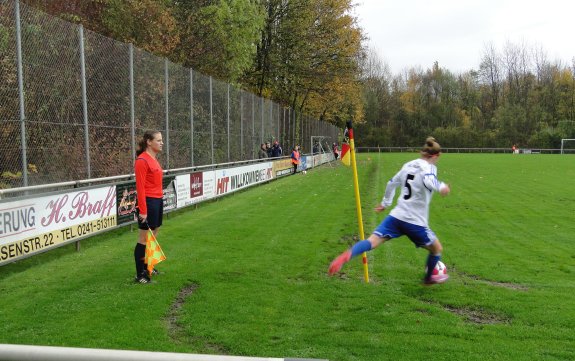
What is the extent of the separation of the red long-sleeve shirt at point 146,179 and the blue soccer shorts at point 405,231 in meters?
2.82

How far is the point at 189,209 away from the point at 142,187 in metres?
8.32

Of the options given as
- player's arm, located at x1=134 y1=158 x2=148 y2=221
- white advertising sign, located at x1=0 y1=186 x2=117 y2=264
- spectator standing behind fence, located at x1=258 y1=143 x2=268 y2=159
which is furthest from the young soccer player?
spectator standing behind fence, located at x1=258 y1=143 x2=268 y2=159

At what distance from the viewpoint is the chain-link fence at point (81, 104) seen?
827cm

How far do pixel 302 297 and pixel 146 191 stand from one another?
2.35 m

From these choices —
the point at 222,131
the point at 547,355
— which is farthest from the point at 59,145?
the point at 222,131

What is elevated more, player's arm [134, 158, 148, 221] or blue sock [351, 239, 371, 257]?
player's arm [134, 158, 148, 221]

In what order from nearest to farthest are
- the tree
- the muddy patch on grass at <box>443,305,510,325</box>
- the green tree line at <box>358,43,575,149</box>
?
1. the muddy patch on grass at <box>443,305,510,325</box>
2. the tree
3. the green tree line at <box>358,43,575,149</box>

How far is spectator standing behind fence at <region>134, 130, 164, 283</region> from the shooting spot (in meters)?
6.23

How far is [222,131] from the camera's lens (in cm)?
1936

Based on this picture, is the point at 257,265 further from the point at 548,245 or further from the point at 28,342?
the point at 548,245

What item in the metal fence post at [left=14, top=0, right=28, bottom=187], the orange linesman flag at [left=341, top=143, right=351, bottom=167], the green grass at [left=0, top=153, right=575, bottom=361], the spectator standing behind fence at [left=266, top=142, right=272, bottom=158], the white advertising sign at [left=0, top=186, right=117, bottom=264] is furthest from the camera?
the spectator standing behind fence at [left=266, top=142, right=272, bottom=158]

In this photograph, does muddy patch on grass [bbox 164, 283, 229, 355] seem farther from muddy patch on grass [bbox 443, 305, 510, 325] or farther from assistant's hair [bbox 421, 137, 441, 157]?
assistant's hair [bbox 421, 137, 441, 157]

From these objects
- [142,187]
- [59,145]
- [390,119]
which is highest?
[390,119]

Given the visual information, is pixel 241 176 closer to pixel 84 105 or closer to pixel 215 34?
pixel 215 34
